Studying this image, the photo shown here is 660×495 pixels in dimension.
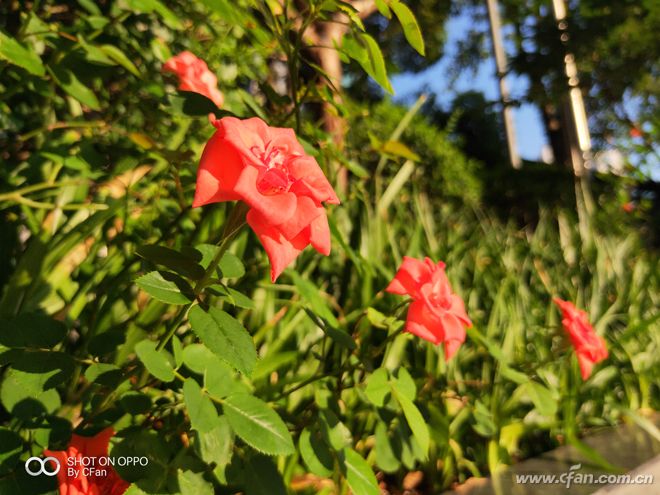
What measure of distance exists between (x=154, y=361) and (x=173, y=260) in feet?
0.41

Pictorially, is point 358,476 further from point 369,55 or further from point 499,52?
point 499,52

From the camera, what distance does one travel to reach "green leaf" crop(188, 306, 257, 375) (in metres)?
0.45

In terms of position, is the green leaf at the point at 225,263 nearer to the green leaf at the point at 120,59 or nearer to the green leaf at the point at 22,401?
the green leaf at the point at 22,401

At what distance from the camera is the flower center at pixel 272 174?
0.46m

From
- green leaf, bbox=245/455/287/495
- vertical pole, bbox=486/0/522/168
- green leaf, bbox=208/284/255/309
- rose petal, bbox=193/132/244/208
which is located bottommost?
green leaf, bbox=245/455/287/495

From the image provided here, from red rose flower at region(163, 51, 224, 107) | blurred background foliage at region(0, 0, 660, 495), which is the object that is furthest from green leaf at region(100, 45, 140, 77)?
red rose flower at region(163, 51, 224, 107)

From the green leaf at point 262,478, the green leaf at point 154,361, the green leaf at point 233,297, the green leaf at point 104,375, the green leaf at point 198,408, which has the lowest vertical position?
the green leaf at point 262,478

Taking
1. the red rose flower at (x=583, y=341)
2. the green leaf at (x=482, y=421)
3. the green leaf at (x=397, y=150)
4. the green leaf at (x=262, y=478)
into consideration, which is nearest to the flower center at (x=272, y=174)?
the green leaf at (x=262, y=478)

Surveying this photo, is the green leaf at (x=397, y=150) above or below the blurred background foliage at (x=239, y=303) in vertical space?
above

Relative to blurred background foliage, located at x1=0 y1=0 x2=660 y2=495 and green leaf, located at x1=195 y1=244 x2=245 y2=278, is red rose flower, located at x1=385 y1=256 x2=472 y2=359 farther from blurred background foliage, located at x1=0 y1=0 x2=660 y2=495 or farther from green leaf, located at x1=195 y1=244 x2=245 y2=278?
green leaf, located at x1=195 y1=244 x2=245 y2=278

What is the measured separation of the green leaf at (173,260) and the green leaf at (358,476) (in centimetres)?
33

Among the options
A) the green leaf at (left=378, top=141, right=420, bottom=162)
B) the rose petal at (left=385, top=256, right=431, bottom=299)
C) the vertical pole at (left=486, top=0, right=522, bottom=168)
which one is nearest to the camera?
the rose petal at (left=385, top=256, right=431, bottom=299)

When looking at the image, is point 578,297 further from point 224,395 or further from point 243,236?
point 224,395

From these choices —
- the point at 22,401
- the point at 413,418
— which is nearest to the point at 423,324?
the point at 413,418
